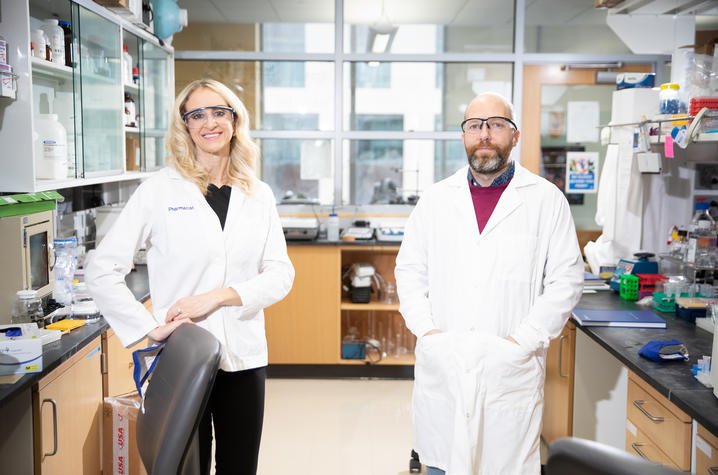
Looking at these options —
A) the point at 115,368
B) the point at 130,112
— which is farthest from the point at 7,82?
the point at 130,112

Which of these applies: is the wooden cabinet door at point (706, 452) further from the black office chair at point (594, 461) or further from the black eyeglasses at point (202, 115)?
the black eyeglasses at point (202, 115)

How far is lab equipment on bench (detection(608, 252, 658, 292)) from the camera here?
3.04 meters

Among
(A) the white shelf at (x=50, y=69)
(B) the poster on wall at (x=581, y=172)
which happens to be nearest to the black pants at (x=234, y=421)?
(A) the white shelf at (x=50, y=69)

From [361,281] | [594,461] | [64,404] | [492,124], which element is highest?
[492,124]

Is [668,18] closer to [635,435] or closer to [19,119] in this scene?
[635,435]

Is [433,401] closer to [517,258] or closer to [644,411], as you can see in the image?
[517,258]

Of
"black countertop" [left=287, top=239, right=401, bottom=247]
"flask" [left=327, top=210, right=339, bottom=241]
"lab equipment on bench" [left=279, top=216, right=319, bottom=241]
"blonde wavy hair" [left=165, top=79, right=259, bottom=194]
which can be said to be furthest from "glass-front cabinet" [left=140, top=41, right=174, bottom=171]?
"blonde wavy hair" [left=165, top=79, right=259, bottom=194]

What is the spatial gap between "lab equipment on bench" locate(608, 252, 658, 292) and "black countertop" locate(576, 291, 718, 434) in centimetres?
22

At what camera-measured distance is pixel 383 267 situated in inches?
179

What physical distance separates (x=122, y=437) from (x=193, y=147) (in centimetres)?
120

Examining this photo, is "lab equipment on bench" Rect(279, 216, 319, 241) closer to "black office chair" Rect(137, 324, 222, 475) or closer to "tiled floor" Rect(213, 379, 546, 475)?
"tiled floor" Rect(213, 379, 546, 475)

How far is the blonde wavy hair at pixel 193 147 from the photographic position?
1934 millimetres

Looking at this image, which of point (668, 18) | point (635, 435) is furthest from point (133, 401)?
point (668, 18)

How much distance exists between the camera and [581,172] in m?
4.84
